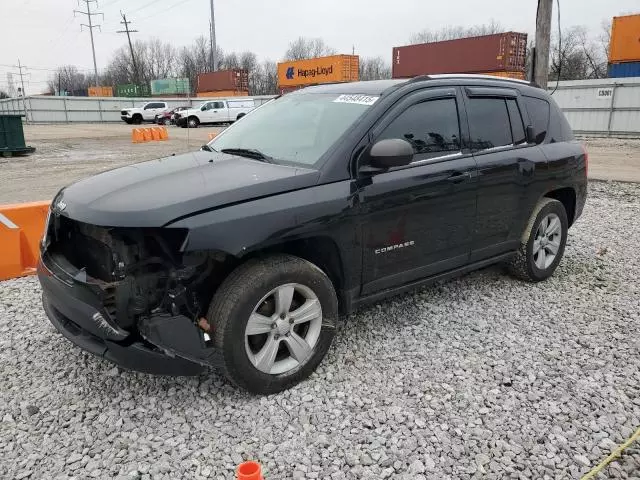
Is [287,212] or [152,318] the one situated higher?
[287,212]

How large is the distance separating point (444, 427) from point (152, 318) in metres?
1.67

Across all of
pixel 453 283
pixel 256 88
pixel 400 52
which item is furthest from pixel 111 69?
pixel 453 283

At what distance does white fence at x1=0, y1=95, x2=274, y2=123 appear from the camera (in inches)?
1684

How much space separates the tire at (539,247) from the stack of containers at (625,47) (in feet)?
80.8

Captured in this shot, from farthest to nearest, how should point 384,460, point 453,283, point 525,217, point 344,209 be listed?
1. point 453,283
2. point 525,217
3. point 344,209
4. point 384,460

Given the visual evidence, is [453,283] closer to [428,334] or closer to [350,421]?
[428,334]

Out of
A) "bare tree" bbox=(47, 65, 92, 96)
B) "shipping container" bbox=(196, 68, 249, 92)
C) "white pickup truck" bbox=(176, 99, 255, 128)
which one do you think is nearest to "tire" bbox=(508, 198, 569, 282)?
"white pickup truck" bbox=(176, 99, 255, 128)

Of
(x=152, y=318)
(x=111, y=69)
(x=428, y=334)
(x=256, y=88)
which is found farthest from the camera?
(x=111, y=69)

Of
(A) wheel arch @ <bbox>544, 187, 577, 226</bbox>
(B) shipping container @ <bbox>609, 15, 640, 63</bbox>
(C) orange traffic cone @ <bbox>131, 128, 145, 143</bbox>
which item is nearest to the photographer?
(A) wheel arch @ <bbox>544, 187, 577, 226</bbox>

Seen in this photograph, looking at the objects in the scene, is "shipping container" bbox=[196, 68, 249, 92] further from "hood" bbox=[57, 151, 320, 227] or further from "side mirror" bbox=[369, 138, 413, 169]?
"side mirror" bbox=[369, 138, 413, 169]

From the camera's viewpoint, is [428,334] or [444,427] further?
[428,334]

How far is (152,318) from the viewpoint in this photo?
276 cm

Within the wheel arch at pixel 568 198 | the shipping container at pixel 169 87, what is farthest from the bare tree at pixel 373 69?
the wheel arch at pixel 568 198

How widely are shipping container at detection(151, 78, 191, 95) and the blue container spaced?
5467 centimetres
